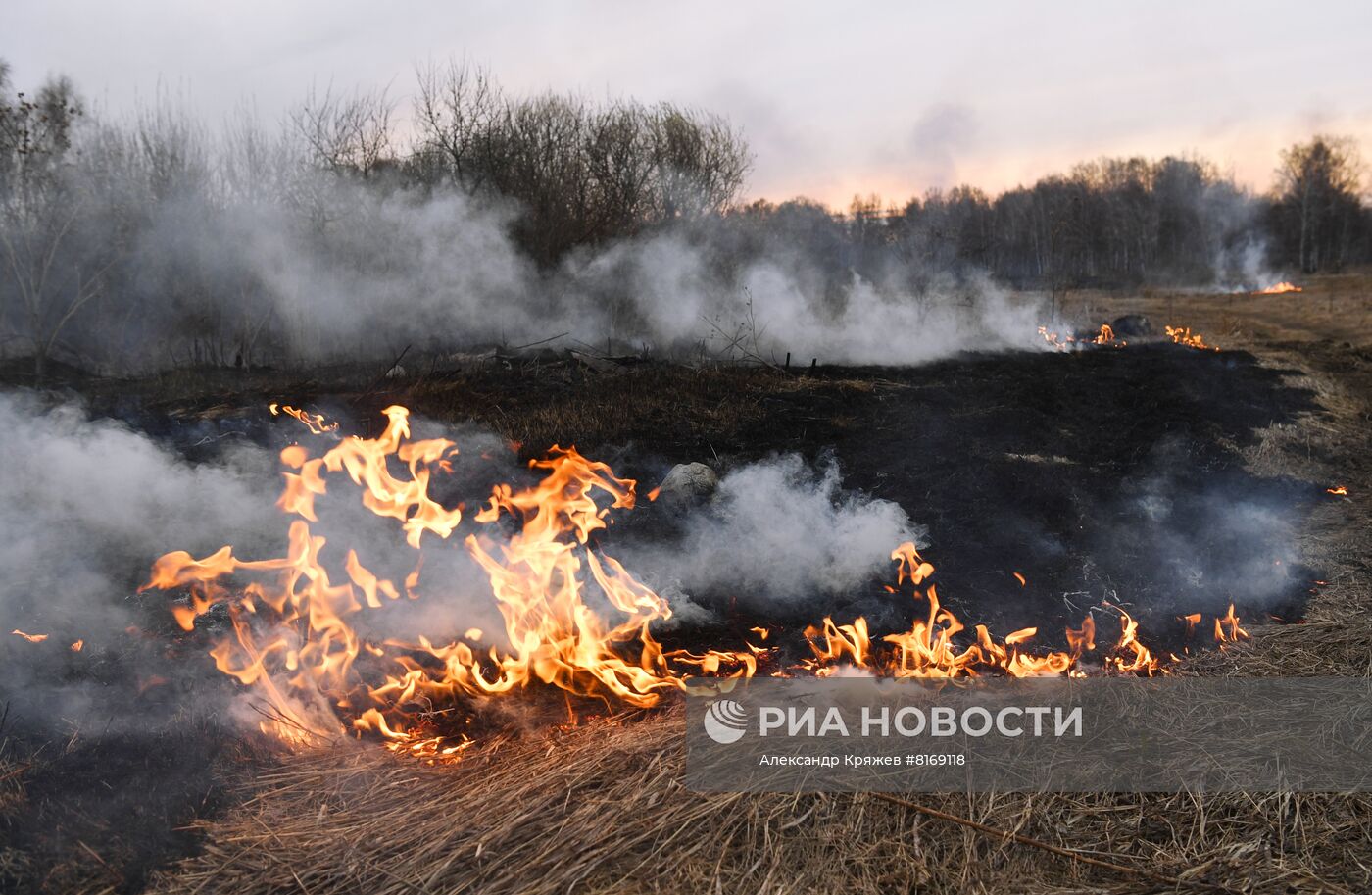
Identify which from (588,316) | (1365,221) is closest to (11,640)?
(588,316)

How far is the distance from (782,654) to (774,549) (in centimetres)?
104

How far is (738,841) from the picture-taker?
263 centimetres

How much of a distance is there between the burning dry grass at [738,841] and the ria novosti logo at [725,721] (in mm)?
240

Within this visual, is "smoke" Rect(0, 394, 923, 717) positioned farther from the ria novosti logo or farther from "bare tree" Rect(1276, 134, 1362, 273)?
"bare tree" Rect(1276, 134, 1362, 273)

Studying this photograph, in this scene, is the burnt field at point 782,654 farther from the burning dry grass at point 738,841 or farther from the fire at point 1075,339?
the fire at point 1075,339

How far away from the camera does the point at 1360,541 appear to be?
5859mm

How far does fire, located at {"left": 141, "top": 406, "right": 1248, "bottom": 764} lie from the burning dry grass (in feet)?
1.82

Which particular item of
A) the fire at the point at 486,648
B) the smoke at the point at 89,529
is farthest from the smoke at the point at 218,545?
the fire at the point at 486,648

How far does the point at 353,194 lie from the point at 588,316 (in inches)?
217

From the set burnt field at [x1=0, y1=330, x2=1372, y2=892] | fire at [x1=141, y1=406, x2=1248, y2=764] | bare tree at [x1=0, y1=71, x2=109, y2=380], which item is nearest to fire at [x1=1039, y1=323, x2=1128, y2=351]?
burnt field at [x1=0, y1=330, x2=1372, y2=892]

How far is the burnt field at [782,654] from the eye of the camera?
2572 millimetres

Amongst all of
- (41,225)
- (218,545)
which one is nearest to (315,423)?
(218,545)

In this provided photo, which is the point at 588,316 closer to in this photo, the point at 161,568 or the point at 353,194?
the point at 353,194

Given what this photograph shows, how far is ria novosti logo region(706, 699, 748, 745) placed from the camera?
311 centimetres
